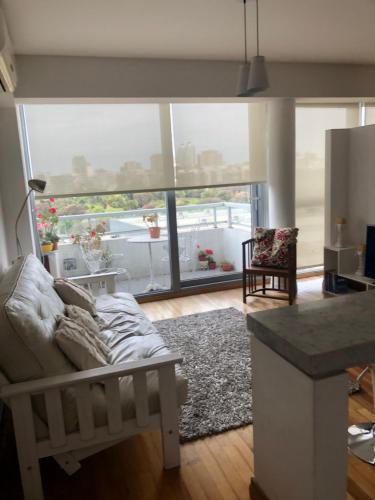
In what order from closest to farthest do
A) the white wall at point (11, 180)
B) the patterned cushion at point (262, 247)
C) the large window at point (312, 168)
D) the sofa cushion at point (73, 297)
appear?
the sofa cushion at point (73, 297) < the white wall at point (11, 180) < the patterned cushion at point (262, 247) < the large window at point (312, 168)

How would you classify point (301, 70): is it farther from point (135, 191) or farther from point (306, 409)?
point (306, 409)

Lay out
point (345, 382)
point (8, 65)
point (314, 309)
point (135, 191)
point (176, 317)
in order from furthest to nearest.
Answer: point (135, 191) → point (176, 317) → point (8, 65) → point (314, 309) → point (345, 382)

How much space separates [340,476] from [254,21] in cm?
308

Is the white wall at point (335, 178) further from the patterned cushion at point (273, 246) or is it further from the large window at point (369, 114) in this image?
the large window at point (369, 114)

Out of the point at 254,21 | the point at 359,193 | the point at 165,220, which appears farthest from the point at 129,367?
the point at 359,193

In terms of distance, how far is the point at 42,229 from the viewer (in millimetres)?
4266

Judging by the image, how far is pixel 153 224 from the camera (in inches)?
187

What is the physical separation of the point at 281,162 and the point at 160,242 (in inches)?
67.5

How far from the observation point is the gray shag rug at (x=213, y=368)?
2373 mm

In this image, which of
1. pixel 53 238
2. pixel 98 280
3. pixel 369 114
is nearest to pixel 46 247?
pixel 53 238

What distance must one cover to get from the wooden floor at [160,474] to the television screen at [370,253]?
206 centimetres

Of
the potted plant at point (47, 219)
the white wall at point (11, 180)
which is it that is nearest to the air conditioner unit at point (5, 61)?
the white wall at point (11, 180)

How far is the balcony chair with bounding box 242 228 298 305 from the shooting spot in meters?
4.22

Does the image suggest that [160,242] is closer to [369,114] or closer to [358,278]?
[358,278]
